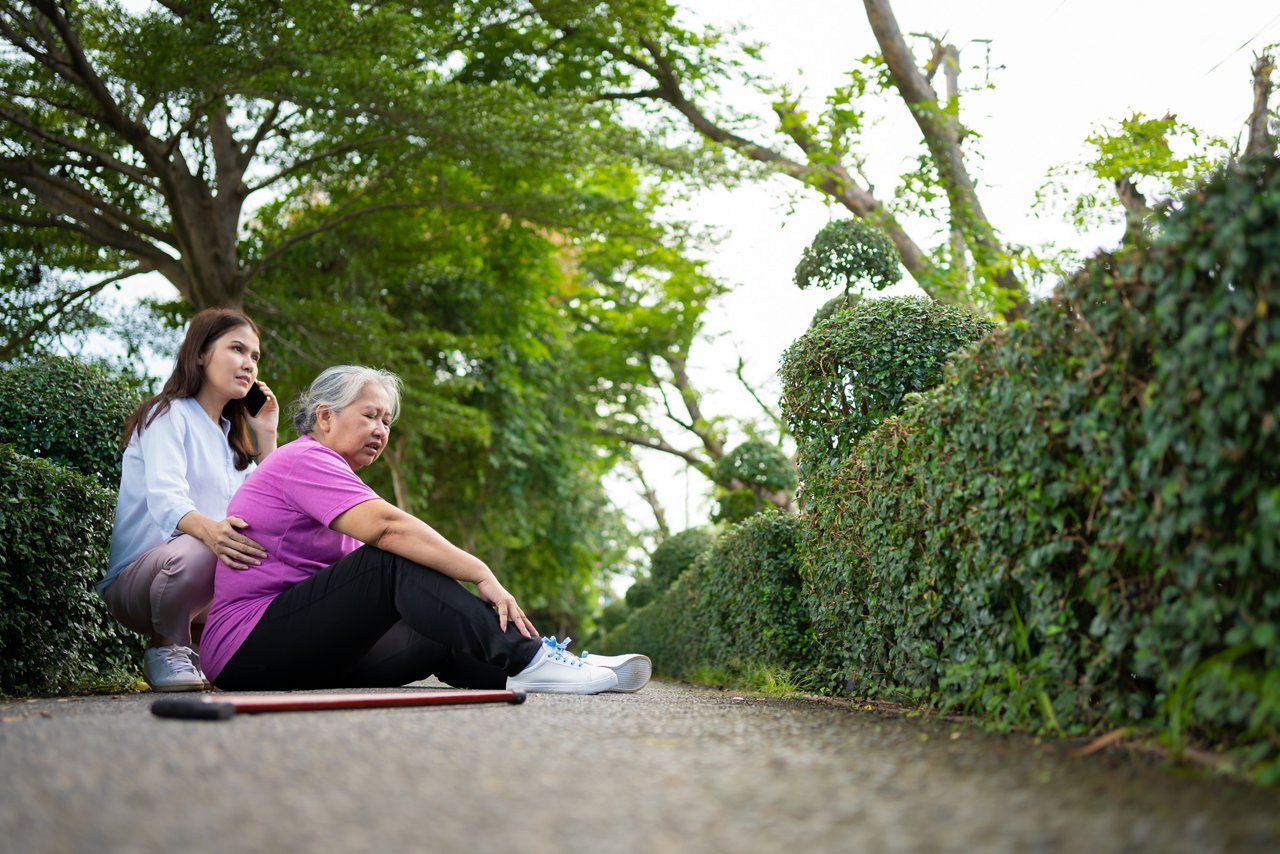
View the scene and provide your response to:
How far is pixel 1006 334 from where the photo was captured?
3.06 metres

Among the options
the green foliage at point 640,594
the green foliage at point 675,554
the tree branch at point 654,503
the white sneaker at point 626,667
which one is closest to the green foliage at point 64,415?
the white sneaker at point 626,667

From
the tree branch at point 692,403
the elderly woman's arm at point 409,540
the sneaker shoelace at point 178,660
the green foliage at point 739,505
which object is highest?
the tree branch at point 692,403

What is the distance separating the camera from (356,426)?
4230 millimetres

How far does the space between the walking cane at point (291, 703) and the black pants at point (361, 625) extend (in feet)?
1.05

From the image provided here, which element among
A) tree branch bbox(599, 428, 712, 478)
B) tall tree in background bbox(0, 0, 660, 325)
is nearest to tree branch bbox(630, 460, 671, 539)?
tree branch bbox(599, 428, 712, 478)

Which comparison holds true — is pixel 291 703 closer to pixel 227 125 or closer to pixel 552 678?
pixel 552 678

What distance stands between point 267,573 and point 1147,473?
10.1 ft

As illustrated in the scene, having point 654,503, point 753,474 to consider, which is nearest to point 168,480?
point 753,474

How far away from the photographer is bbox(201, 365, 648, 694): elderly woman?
12.4 ft

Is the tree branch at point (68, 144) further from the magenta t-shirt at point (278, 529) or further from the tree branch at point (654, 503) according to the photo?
the tree branch at point (654, 503)

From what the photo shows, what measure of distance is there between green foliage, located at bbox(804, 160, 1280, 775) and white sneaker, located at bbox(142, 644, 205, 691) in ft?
9.54

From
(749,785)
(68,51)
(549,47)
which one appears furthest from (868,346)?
(549,47)

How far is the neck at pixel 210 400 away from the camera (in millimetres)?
4848

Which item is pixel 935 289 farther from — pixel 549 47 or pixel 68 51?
pixel 68 51
